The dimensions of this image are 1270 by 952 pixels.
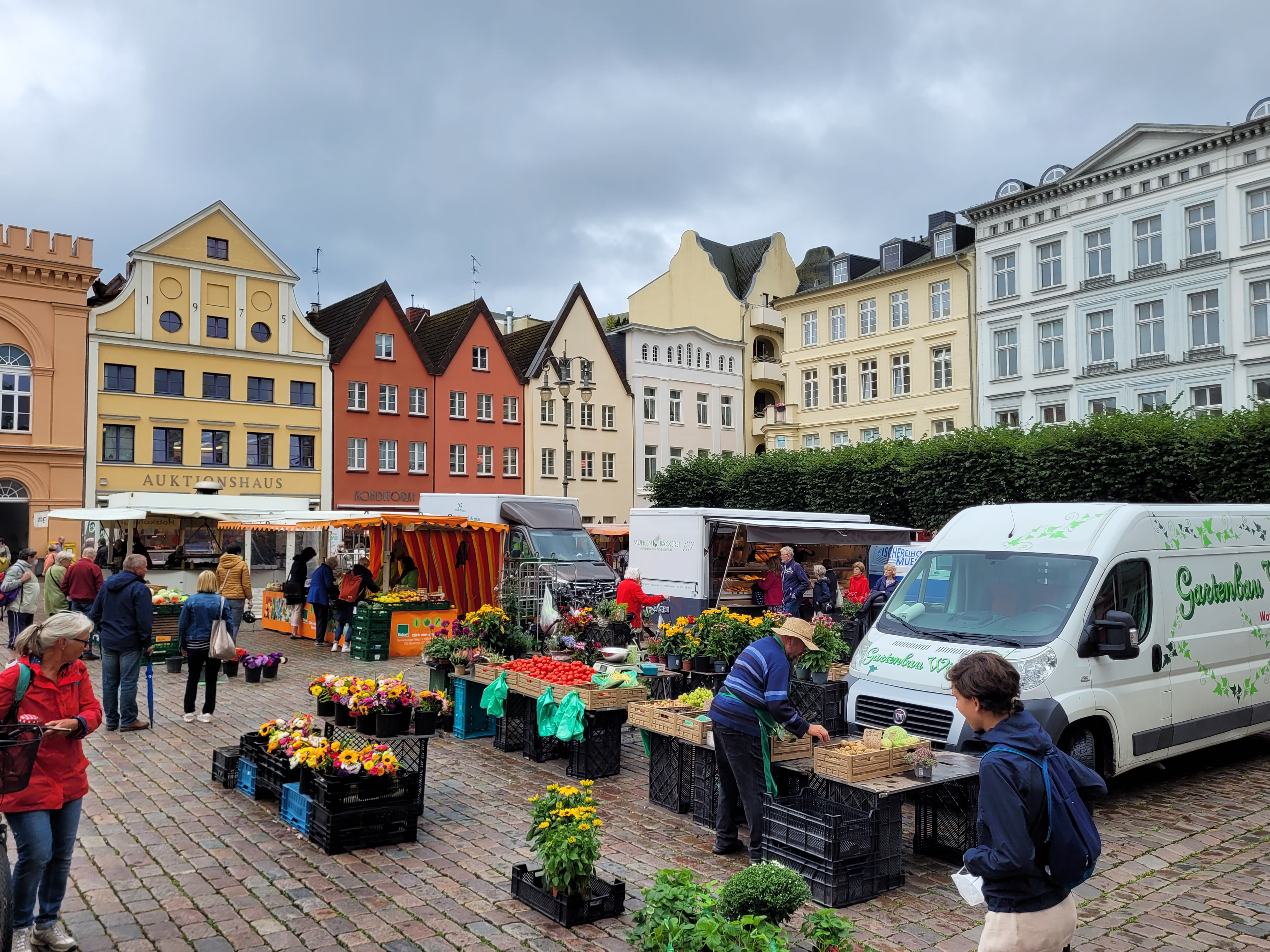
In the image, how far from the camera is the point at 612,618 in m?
14.2

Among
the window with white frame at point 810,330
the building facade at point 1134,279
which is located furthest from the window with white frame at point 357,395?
the building facade at point 1134,279

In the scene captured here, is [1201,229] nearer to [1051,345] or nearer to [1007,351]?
[1051,345]

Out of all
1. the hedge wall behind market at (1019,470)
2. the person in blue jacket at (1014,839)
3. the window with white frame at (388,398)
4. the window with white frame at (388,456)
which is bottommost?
the person in blue jacket at (1014,839)

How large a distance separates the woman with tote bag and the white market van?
6.81 m

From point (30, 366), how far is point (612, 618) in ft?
95.1

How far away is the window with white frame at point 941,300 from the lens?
4091cm

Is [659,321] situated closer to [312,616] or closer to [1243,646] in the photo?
[312,616]

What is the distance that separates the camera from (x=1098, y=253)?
116ft

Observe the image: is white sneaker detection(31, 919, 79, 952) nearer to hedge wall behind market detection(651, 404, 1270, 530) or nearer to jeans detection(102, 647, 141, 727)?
jeans detection(102, 647, 141, 727)

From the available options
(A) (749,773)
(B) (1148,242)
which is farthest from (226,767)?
(B) (1148,242)

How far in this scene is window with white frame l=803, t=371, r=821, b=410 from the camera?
46406 mm

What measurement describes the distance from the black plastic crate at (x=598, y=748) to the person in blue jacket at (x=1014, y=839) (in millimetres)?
5618

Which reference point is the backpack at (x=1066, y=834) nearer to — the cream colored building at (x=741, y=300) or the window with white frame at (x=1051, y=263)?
the window with white frame at (x=1051, y=263)

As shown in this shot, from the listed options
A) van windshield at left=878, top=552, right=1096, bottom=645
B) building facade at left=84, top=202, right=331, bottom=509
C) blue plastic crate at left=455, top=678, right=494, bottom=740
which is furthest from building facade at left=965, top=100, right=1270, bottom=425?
building facade at left=84, top=202, right=331, bottom=509
